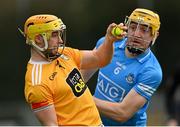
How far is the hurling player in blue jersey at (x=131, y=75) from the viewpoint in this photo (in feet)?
24.8

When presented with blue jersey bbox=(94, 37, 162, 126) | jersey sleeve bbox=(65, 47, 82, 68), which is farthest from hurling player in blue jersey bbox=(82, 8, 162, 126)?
jersey sleeve bbox=(65, 47, 82, 68)

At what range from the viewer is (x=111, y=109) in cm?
761

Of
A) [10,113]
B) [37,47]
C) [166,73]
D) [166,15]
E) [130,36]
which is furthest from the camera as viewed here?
[166,15]

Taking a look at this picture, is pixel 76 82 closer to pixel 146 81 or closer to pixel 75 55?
pixel 75 55

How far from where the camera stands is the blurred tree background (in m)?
14.5

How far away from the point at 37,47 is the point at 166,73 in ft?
26.4

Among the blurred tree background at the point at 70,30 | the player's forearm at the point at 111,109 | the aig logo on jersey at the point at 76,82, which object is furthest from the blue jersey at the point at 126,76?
the blurred tree background at the point at 70,30

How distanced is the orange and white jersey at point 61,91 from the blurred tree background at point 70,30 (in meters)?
6.58

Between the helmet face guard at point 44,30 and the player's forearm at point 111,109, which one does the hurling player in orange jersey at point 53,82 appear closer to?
the helmet face guard at point 44,30

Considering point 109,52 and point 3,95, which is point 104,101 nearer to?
point 109,52

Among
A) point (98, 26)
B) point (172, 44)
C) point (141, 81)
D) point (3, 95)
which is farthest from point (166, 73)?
point (141, 81)

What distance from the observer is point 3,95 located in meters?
14.6

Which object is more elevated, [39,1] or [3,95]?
[39,1]

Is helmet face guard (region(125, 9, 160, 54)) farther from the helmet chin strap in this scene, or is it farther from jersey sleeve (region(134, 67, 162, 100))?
jersey sleeve (region(134, 67, 162, 100))
